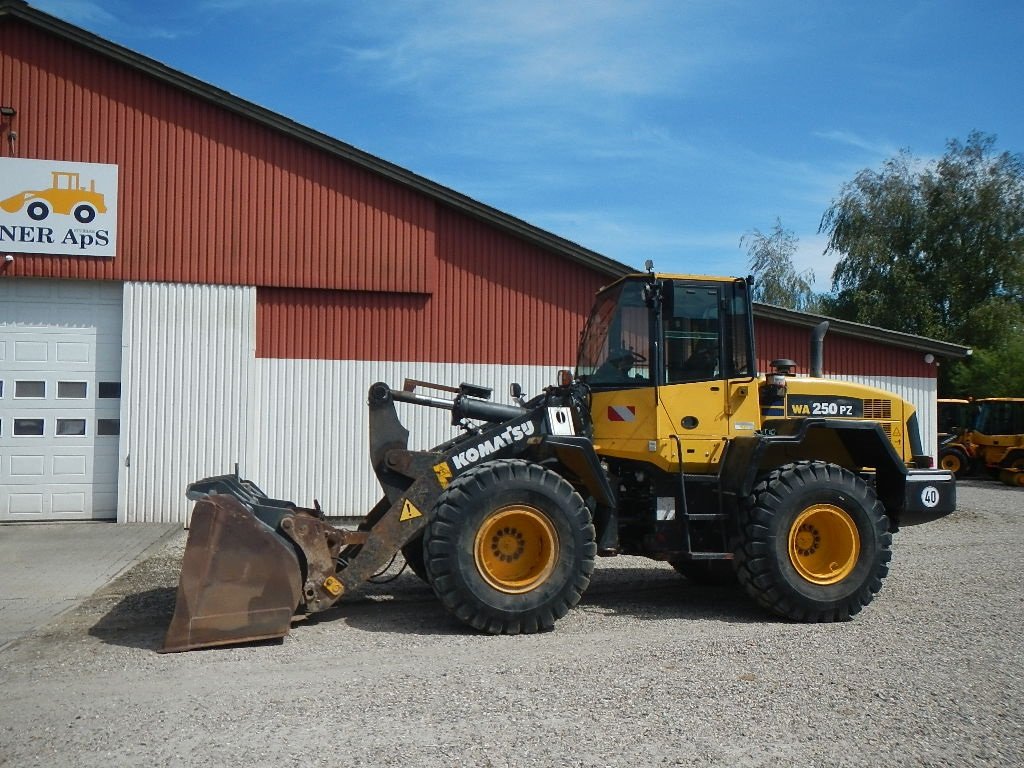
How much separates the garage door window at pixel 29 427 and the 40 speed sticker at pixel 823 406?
10.4 m

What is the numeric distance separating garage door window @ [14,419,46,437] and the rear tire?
27.9 feet

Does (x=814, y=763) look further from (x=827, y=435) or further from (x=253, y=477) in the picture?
(x=253, y=477)

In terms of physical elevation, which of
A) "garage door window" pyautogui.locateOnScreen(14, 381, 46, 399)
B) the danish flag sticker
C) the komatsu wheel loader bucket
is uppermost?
"garage door window" pyautogui.locateOnScreen(14, 381, 46, 399)

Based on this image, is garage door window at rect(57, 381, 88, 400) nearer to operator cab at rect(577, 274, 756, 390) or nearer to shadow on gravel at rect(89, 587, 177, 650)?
shadow on gravel at rect(89, 587, 177, 650)

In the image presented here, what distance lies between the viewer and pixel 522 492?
703 cm

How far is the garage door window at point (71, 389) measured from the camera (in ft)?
42.9

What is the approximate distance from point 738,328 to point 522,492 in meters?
2.39

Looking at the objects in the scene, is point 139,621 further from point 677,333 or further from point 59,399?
point 59,399

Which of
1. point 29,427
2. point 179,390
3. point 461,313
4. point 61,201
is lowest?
point 29,427

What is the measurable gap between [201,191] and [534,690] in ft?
33.5

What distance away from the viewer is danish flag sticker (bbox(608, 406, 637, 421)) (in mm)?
7672

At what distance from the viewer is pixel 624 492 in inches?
320

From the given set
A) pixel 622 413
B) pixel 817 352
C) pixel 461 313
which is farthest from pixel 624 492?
pixel 461 313

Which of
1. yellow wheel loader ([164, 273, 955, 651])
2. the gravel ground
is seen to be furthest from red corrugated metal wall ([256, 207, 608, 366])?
the gravel ground
